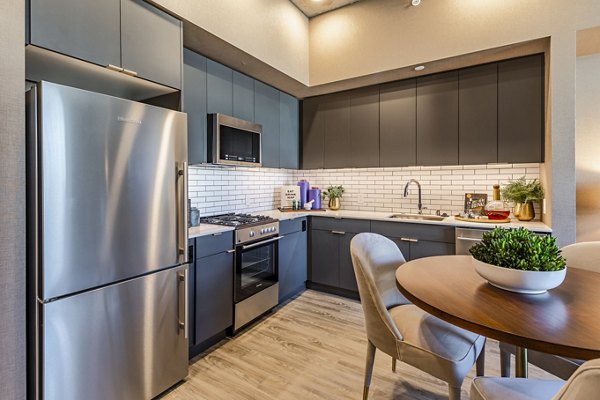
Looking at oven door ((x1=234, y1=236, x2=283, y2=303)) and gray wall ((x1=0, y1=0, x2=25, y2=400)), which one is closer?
gray wall ((x1=0, y1=0, x2=25, y2=400))

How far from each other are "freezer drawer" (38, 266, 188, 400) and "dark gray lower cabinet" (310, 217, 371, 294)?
1.83m

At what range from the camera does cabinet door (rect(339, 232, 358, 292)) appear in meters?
3.33

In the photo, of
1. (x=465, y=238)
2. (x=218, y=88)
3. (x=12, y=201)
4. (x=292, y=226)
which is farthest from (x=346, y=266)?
(x=12, y=201)

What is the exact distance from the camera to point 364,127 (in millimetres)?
3586

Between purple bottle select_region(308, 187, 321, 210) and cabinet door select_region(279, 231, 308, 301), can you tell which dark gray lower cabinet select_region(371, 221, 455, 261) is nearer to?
cabinet door select_region(279, 231, 308, 301)

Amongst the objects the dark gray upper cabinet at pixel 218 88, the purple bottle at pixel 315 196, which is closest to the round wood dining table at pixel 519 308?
the dark gray upper cabinet at pixel 218 88

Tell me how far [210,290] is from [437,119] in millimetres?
2700

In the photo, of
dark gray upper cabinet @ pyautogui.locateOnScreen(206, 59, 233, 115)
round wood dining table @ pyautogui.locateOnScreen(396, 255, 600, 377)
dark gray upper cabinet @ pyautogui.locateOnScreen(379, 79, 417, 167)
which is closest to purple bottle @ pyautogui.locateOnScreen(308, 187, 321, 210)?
dark gray upper cabinet @ pyautogui.locateOnScreen(379, 79, 417, 167)

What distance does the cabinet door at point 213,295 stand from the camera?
7.38 feet

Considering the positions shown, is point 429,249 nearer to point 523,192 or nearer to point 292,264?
point 523,192

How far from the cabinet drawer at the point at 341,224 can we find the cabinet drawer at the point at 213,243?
1.30m

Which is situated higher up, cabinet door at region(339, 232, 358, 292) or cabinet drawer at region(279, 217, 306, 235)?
cabinet drawer at region(279, 217, 306, 235)

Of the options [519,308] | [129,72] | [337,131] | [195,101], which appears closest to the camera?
[519,308]

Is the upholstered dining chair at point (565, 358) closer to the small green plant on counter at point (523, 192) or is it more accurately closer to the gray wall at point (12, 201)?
the small green plant on counter at point (523, 192)
